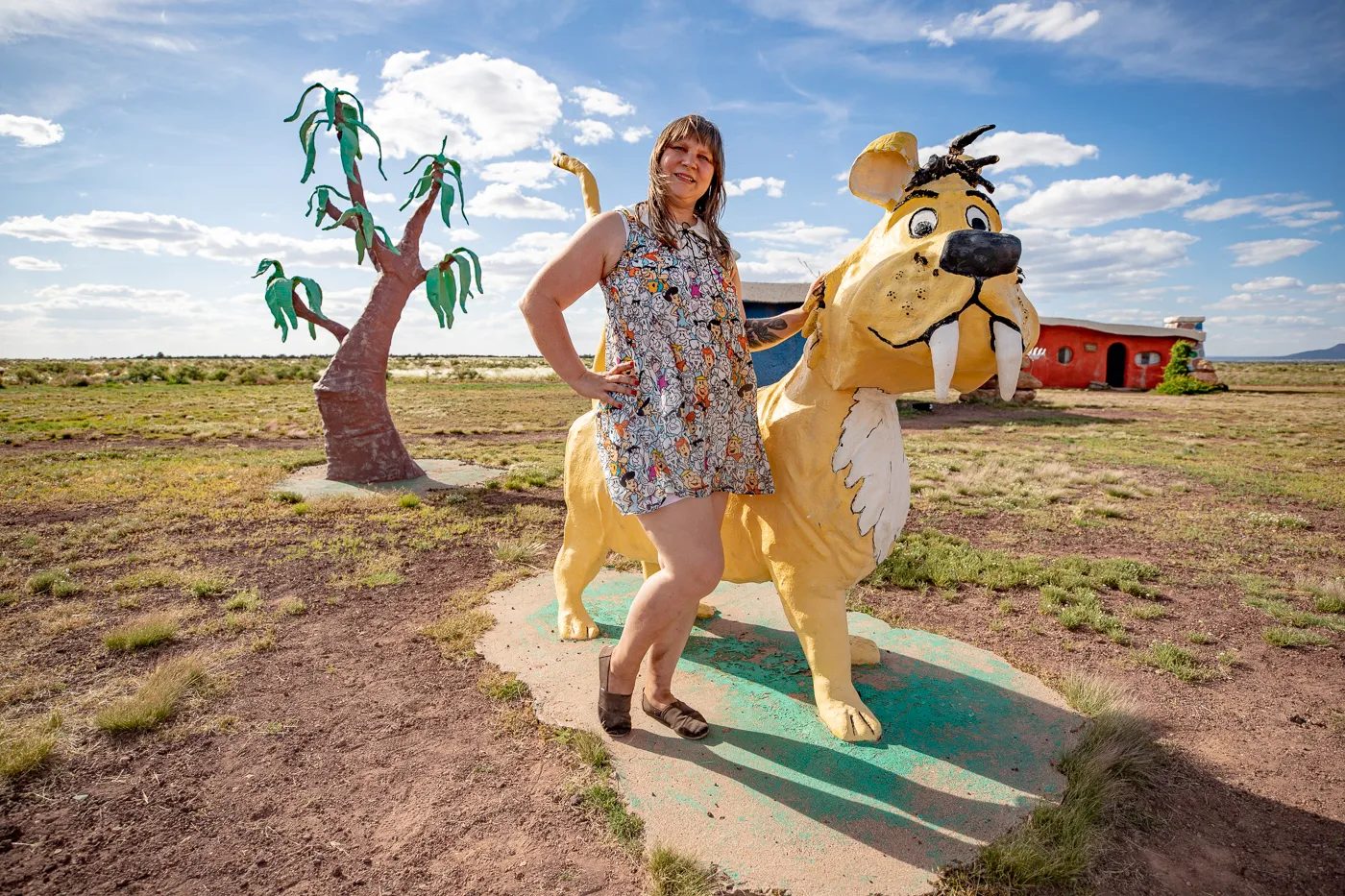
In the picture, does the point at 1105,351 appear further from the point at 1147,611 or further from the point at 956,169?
the point at 956,169

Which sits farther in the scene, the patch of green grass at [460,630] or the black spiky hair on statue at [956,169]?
the patch of green grass at [460,630]

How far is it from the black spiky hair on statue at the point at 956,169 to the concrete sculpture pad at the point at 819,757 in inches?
80.6

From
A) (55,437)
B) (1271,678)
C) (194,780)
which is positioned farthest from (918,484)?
(55,437)

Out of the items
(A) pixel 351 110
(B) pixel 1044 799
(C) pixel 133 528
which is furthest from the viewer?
(A) pixel 351 110

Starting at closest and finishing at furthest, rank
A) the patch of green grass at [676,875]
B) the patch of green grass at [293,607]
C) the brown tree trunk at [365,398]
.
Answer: the patch of green grass at [676,875] → the patch of green grass at [293,607] → the brown tree trunk at [365,398]

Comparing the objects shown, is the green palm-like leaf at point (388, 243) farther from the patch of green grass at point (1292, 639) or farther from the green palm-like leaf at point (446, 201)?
the patch of green grass at point (1292, 639)

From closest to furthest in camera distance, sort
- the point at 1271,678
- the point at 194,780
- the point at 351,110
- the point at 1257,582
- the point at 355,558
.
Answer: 1. the point at 194,780
2. the point at 1271,678
3. the point at 1257,582
4. the point at 355,558
5. the point at 351,110

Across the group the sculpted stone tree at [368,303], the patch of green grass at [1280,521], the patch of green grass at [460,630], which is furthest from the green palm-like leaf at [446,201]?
the patch of green grass at [1280,521]

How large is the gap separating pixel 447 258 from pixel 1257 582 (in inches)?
332

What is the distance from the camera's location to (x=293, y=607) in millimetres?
4258

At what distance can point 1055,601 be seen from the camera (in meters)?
4.43

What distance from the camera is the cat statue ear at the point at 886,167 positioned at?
245 cm

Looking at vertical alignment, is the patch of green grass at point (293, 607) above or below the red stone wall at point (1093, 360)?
below

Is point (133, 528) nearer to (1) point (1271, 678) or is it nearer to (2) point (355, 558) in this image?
(2) point (355, 558)
